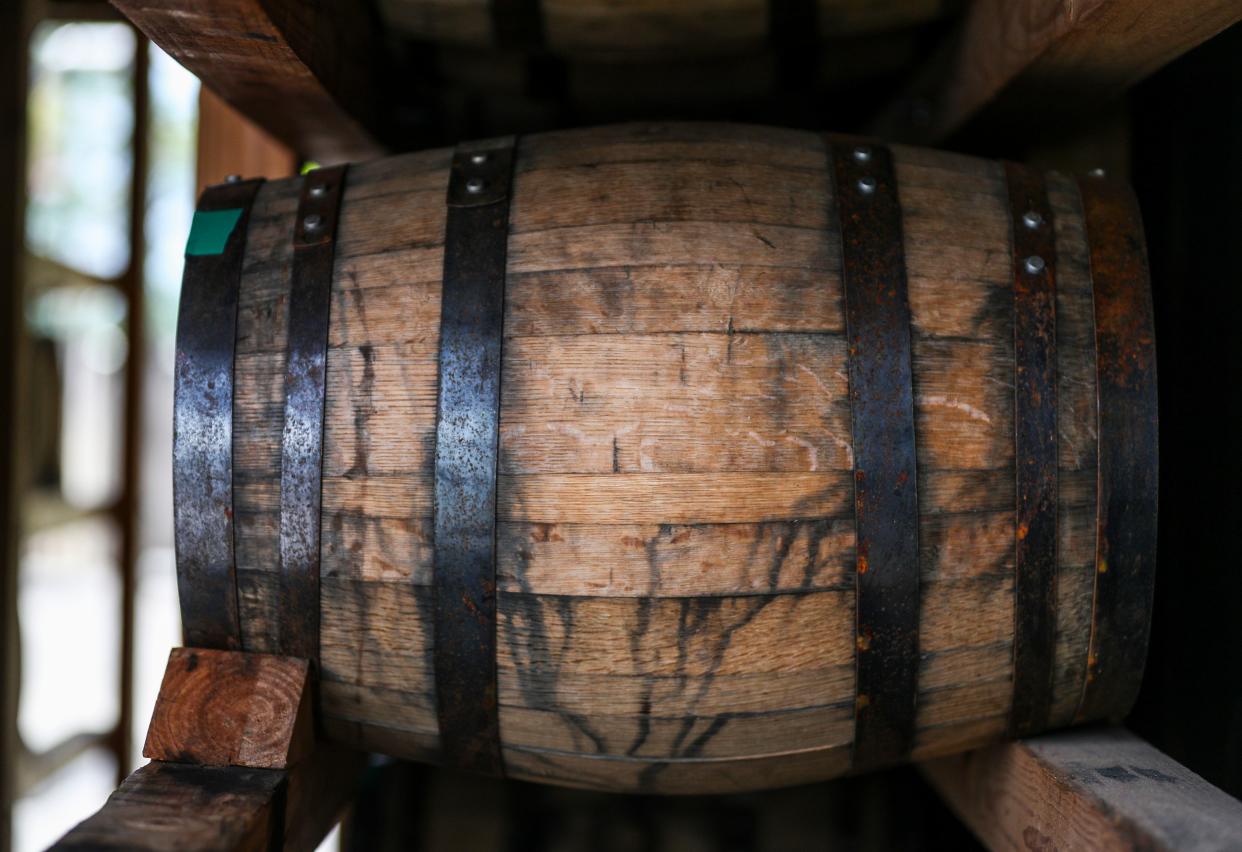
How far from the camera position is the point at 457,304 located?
1311mm

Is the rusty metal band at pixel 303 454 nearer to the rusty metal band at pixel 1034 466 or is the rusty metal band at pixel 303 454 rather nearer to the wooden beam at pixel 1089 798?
the rusty metal band at pixel 1034 466

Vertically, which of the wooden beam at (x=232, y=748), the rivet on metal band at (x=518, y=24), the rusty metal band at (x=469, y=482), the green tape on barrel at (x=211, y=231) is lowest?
the wooden beam at (x=232, y=748)

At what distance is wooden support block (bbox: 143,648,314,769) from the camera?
1.36 m

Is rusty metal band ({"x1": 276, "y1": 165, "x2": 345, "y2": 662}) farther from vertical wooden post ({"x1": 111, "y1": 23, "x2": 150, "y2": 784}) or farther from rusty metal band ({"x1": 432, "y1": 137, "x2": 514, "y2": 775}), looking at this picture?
vertical wooden post ({"x1": 111, "y1": 23, "x2": 150, "y2": 784})

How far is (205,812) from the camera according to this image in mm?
1237

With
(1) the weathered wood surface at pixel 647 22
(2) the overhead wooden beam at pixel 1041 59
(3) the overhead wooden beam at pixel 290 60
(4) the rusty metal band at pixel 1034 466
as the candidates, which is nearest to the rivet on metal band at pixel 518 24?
(1) the weathered wood surface at pixel 647 22

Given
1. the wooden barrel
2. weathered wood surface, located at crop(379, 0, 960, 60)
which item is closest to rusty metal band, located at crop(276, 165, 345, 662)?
the wooden barrel

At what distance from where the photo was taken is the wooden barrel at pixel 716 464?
126 cm

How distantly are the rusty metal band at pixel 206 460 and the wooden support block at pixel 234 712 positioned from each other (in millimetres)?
56

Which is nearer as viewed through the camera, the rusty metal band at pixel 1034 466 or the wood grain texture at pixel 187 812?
the wood grain texture at pixel 187 812

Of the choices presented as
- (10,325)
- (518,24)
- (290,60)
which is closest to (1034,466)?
(518,24)

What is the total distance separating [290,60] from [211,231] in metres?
0.33

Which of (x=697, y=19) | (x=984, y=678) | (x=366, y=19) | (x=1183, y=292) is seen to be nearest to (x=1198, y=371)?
(x=1183, y=292)

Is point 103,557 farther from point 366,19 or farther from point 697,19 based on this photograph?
point 697,19
